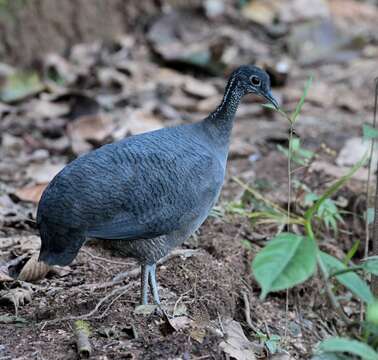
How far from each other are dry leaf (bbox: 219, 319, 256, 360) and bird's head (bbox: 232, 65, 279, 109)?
4.48 ft

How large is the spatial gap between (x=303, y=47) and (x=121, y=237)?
645cm

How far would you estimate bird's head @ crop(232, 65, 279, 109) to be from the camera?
436cm

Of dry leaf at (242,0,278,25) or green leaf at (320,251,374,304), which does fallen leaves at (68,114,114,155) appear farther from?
dry leaf at (242,0,278,25)

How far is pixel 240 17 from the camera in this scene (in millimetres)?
10016

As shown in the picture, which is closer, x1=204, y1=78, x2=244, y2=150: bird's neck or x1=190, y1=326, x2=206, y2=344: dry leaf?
x1=190, y1=326, x2=206, y2=344: dry leaf

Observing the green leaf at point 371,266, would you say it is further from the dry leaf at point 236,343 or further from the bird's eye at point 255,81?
the bird's eye at point 255,81

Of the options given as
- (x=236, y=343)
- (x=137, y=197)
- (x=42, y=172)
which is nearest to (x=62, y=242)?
(x=137, y=197)

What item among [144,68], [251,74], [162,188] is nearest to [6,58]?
[144,68]

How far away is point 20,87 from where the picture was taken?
24.2 feet

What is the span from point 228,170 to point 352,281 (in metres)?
3.59

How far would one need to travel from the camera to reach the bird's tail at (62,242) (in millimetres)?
3438

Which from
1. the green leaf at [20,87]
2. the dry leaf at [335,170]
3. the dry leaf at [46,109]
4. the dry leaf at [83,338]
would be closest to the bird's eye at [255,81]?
the dry leaf at [335,170]

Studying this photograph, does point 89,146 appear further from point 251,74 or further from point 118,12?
point 118,12

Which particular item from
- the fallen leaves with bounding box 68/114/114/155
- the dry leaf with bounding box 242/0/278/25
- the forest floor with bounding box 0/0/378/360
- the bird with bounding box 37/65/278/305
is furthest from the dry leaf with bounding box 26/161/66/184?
the dry leaf with bounding box 242/0/278/25
